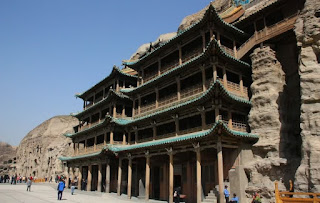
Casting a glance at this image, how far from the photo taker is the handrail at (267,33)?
20438 millimetres

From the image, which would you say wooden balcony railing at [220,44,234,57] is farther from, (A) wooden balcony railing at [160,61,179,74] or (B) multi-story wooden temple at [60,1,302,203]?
(A) wooden balcony railing at [160,61,179,74]

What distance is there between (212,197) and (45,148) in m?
58.3

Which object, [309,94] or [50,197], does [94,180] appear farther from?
[309,94]

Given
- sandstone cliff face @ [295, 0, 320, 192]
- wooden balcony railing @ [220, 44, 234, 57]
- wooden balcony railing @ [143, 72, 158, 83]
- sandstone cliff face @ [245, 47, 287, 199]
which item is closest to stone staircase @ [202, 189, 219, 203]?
sandstone cliff face @ [245, 47, 287, 199]

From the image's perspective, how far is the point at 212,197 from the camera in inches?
756

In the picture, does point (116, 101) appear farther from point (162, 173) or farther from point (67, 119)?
point (67, 119)

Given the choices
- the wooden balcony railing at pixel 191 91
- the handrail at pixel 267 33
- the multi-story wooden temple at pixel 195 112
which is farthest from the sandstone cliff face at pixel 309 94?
the wooden balcony railing at pixel 191 91

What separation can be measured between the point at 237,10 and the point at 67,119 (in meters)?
56.2

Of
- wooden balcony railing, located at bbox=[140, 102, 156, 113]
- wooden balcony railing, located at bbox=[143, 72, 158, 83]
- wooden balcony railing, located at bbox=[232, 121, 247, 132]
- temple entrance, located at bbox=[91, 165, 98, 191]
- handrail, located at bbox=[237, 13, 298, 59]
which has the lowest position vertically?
temple entrance, located at bbox=[91, 165, 98, 191]

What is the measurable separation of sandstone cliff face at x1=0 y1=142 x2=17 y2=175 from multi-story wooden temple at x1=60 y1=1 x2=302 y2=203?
58071mm

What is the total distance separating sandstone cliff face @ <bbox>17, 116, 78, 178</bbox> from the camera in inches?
2498

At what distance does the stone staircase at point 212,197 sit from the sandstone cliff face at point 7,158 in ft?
240

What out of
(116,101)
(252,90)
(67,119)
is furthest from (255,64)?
(67,119)

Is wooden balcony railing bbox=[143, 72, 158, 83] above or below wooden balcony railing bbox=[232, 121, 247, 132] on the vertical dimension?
above
